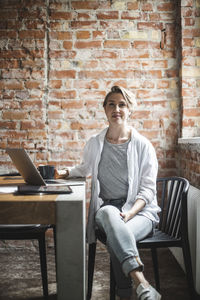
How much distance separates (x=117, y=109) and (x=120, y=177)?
448 mm

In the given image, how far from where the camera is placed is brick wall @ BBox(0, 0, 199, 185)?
2.69m

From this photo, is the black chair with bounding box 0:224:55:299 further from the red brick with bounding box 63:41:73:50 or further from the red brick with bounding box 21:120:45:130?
the red brick with bounding box 63:41:73:50

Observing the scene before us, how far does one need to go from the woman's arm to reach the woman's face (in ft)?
1.83

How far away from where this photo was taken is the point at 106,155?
2.09m

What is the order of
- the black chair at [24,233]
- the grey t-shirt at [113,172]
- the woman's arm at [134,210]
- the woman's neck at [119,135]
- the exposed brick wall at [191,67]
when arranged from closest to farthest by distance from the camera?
the woman's arm at [134,210], the black chair at [24,233], the grey t-shirt at [113,172], the woman's neck at [119,135], the exposed brick wall at [191,67]

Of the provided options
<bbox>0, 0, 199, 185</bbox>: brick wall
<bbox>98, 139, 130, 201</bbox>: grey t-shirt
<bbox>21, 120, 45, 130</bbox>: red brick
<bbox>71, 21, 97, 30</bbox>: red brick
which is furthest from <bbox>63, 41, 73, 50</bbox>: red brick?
<bbox>98, 139, 130, 201</bbox>: grey t-shirt

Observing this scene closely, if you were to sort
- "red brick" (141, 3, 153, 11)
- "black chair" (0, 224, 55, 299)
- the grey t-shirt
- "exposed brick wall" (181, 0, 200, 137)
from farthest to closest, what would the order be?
1. "red brick" (141, 3, 153, 11)
2. "exposed brick wall" (181, 0, 200, 137)
3. the grey t-shirt
4. "black chair" (0, 224, 55, 299)

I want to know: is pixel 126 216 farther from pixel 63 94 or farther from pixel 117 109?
pixel 63 94

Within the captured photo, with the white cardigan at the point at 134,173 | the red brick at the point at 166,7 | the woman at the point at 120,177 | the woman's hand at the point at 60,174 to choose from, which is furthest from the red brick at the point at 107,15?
the woman's hand at the point at 60,174

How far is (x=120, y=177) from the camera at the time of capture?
2.02 metres

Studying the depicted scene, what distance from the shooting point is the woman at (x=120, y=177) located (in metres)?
1.71

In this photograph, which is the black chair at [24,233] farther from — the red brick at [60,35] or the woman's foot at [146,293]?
the red brick at [60,35]

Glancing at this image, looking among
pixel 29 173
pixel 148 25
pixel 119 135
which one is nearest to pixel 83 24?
pixel 148 25

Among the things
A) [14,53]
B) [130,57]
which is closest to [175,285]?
[130,57]
